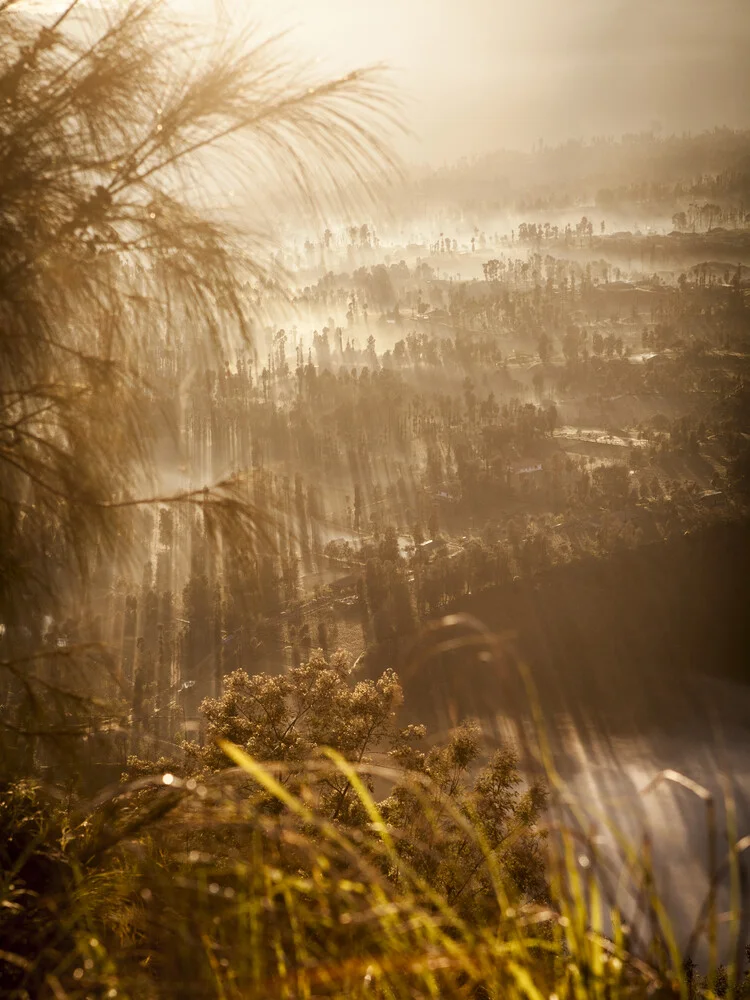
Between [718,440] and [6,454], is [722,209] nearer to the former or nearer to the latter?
[718,440]

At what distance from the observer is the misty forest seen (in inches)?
49.3

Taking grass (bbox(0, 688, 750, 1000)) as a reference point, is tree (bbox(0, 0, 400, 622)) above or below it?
above

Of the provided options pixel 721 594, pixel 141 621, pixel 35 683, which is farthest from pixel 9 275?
pixel 721 594

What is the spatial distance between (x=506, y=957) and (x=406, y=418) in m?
69.3

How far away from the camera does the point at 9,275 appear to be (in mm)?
1711

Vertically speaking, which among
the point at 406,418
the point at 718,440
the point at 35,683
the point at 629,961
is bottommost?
the point at 629,961

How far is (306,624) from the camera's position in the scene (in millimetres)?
38875

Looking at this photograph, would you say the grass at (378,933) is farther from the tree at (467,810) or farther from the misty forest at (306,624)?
the tree at (467,810)

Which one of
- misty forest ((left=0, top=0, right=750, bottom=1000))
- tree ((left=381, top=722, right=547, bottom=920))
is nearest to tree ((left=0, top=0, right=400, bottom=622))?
misty forest ((left=0, top=0, right=750, bottom=1000))

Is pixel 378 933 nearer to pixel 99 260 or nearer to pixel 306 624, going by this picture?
pixel 99 260

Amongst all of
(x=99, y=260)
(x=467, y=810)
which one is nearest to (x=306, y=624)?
(x=467, y=810)

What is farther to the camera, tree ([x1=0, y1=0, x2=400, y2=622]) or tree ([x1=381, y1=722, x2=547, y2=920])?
tree ([x1=381, y1=722, x2=547, y2=920])

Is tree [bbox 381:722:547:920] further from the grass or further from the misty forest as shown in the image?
the grass

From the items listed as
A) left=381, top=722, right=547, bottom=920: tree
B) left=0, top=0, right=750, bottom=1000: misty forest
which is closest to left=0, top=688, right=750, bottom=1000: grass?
left=0, top=0, right=750, bottom=1000: misty forest
